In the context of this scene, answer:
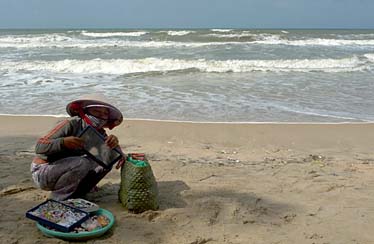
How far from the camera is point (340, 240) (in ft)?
10.4

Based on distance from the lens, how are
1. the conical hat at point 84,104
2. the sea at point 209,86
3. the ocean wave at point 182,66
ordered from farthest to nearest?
the ocean wave at point 182,66
the sea at point 209,86
the conical hat at point 84,104

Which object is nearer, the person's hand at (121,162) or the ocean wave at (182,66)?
the person's hand at (121,162)

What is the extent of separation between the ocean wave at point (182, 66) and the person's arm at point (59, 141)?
11178mm

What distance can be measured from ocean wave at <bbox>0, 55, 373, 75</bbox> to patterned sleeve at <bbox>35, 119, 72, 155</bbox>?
1117 centimetres

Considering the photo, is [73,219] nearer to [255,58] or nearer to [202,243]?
[202,243]

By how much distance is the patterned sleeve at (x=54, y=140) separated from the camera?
337 centimetres

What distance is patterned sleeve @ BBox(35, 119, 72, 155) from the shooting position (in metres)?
3.37

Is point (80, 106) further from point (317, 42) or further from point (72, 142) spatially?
point (317, 42)

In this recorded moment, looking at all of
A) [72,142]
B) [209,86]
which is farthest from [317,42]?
[72,142]

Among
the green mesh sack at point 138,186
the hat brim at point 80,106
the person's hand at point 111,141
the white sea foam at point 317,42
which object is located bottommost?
the green mesh sack at point 138,186

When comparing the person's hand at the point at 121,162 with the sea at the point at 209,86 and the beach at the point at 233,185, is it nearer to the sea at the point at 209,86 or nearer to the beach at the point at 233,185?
the beach at the point at 233,185

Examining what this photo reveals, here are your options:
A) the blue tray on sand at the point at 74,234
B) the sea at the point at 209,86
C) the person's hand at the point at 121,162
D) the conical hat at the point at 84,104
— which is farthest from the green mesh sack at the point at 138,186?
the sea at the point at 209,86

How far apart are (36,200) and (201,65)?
40.8 ft

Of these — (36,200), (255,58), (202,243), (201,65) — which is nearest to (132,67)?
(201,65)
